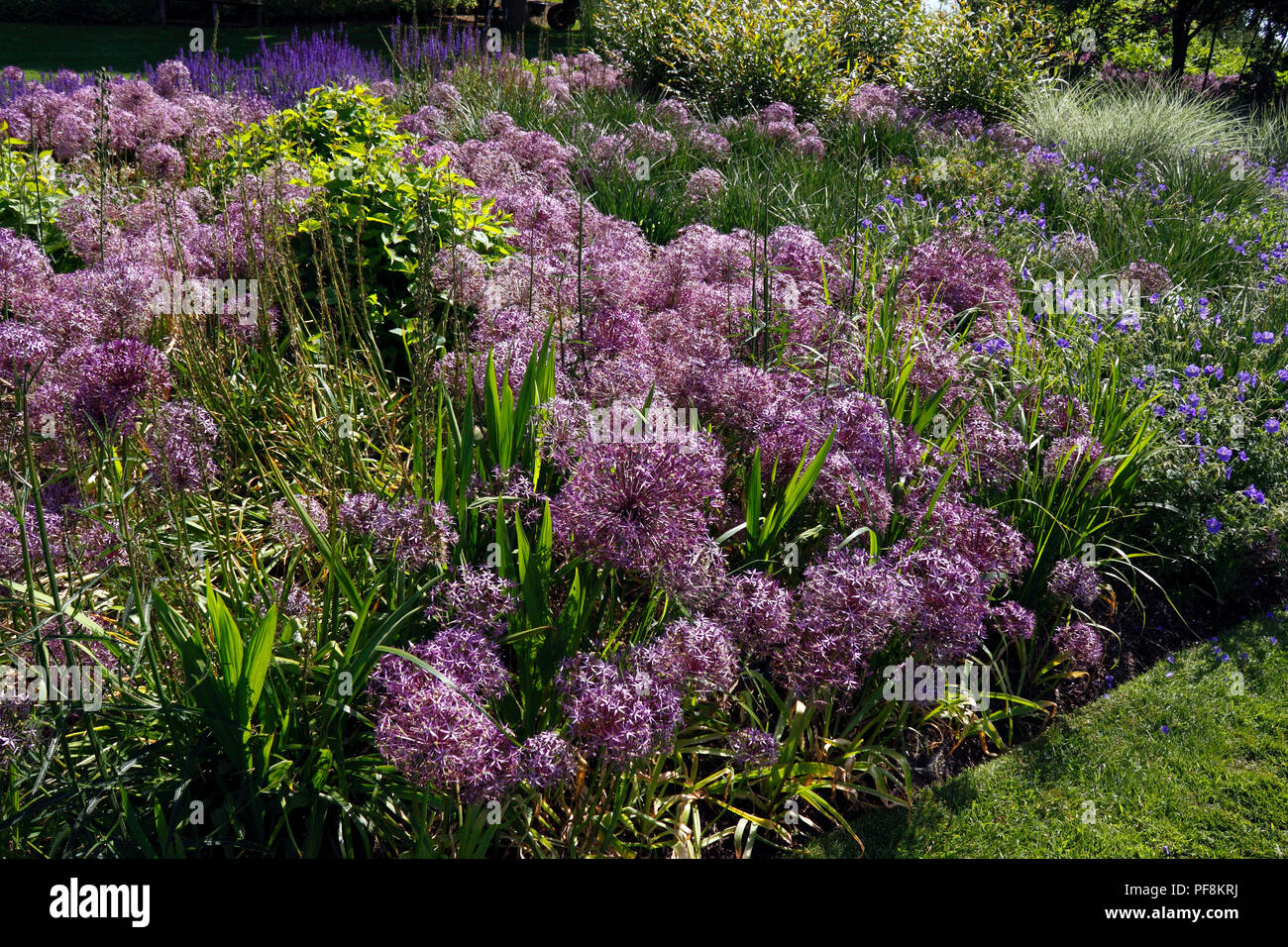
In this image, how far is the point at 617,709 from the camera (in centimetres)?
248

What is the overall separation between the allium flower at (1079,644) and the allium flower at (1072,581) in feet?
0.48

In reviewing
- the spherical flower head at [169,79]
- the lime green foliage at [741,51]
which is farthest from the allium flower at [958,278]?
the spherical flower head at [169,79]

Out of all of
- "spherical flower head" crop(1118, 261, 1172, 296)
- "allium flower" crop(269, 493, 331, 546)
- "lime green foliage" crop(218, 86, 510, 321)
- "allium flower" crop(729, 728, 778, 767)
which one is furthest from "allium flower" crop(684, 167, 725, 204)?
"allium flower" crop(729, 728, 778, 767)

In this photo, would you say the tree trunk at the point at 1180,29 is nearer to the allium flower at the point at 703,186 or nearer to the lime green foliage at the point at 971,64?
the lime green foliage at the point at 971,64

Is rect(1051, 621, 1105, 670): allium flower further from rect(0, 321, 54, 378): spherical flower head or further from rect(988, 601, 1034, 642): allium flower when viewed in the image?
rect(0, 321, 54, 378): spherical flower head

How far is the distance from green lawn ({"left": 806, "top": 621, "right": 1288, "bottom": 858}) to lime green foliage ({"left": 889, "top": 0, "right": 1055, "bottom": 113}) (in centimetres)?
932

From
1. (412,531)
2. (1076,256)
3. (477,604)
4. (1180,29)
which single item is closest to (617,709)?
(477,604)

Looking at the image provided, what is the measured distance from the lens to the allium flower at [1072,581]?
370 cm

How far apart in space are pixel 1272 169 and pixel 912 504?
27.4 ft

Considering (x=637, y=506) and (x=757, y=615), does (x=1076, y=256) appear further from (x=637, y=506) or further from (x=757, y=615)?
(x=637, y=506)

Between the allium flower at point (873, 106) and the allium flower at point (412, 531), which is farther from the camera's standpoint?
the allium flower at point (873, 106)

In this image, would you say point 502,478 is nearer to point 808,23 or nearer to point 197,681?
point 197,681

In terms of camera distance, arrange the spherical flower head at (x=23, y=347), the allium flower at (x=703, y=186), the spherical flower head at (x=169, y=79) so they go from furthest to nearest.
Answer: the spherical flower head at (x=169, y=79)
the allium flower at (x=703, y=186)
the spherical flower head at (x=23, y=347)

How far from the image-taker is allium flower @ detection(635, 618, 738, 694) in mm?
2668
